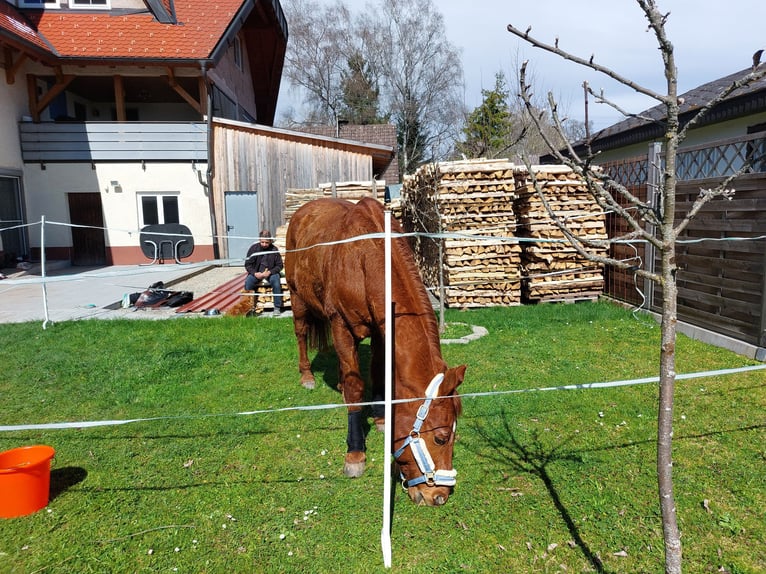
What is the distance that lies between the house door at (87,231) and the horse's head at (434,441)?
52.1 ft

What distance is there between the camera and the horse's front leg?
144 inches

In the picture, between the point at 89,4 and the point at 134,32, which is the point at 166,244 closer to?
the point at 134,32

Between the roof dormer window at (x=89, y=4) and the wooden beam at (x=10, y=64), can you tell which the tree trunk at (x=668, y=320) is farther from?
the roof dormer window at (x=89, y=4)

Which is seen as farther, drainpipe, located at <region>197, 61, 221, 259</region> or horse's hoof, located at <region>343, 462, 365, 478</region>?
drainpipe, located at <region>197, 61, 221, 259</region>

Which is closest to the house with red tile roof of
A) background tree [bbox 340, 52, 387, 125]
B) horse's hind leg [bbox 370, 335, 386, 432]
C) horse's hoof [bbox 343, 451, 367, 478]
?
horse's hind leg [bbox 370, 335, 386, 432]

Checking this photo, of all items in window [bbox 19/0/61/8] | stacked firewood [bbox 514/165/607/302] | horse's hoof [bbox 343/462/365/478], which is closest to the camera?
horse's hoof [bbox 343/462/365/478]

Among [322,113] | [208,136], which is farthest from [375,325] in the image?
[322,113]

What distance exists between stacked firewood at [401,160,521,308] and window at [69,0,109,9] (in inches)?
540

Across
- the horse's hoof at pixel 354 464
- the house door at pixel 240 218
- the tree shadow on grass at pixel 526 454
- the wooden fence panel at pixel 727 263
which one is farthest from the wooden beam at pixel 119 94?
the tree shadow on grass at pixel 526 454

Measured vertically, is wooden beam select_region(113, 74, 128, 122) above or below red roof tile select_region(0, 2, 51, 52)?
below

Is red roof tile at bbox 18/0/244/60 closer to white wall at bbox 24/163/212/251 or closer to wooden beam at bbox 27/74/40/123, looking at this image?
wooden beam at bbox 27/74/40/123

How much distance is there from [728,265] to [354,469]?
214 inches

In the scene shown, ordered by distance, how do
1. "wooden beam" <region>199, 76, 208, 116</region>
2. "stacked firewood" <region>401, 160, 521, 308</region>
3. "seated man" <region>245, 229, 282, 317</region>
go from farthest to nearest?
1. "wooden beam" <region>199, 76, 208, 116</region>
2. "stacked firewood" <region>401, 160, 521, 308</region>
3. "seated man" <region>245, 229, 282, 317</region>

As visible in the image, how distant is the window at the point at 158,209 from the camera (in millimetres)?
15898
